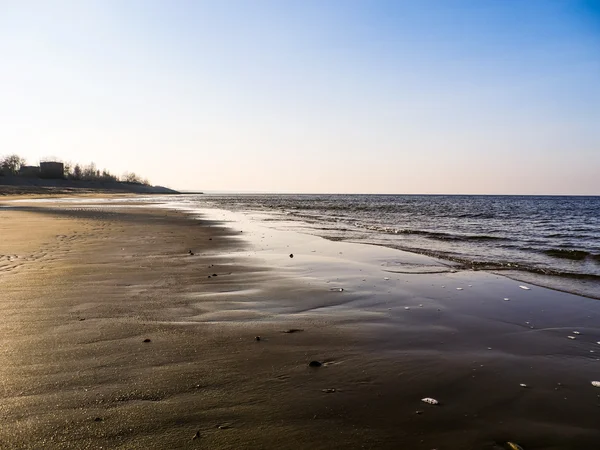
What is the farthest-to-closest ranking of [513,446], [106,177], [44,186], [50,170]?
[106,177]
[50,170]
[44,186]
[513,446]

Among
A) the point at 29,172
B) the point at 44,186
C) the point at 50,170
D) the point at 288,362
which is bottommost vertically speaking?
the point at 288,362

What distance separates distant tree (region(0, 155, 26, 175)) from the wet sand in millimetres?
114582

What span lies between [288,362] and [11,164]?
5320 inches

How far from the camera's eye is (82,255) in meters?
11.4

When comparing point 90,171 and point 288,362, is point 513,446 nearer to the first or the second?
point 288,362

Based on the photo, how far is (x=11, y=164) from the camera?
366ft

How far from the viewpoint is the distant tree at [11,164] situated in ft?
331

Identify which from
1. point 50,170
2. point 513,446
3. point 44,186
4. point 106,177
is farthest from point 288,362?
point 106,177

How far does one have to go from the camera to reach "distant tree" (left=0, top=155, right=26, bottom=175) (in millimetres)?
100850

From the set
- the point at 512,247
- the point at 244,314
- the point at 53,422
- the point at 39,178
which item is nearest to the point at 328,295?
the point at 244,314

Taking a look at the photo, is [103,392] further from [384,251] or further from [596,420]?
[384,251]

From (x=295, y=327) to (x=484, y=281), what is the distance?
5854 mm

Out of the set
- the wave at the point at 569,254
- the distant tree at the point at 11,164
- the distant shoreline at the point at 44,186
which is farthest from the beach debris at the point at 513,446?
the distant tree at the point at 11,164

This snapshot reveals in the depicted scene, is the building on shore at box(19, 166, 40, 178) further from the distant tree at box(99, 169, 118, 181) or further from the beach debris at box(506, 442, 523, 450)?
the beach debris at box(506, 442, 523, 450)
